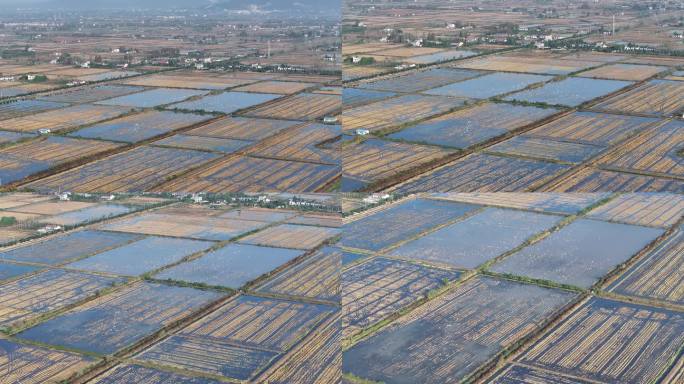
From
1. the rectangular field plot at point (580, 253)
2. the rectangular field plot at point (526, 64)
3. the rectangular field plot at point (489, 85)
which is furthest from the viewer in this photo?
the rectangular field plot at point (489, 85)

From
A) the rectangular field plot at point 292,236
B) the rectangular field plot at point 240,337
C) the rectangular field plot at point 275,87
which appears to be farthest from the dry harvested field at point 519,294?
the rectangular field plot at point 275,87

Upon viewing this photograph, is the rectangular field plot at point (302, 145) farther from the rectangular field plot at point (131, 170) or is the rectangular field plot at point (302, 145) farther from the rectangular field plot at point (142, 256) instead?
the rectangular field plot at point (142, 256)

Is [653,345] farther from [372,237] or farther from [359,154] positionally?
[359,154]

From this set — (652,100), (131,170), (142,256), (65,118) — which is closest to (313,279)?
(142,256)

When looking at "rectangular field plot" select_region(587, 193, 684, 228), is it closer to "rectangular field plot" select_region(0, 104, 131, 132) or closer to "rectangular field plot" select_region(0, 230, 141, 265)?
"rectangular field plot" select_region(0, 230, 141, 265)

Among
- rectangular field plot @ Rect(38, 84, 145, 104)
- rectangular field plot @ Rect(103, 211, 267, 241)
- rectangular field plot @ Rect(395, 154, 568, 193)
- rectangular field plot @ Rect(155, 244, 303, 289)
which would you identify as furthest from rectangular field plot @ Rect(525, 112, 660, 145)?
rectangular field plot @ Rect(38, 84, 145, 104)

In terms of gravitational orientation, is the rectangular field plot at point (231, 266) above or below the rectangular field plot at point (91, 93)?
below

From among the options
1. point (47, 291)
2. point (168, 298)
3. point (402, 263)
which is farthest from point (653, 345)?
point (47, 291)
